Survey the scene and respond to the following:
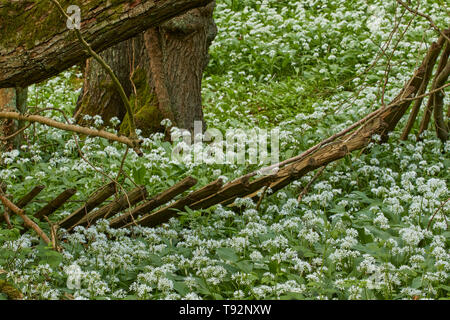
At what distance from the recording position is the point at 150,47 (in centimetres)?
611

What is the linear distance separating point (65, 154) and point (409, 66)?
4.72 meters

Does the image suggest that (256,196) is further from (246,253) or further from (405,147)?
(405,147)

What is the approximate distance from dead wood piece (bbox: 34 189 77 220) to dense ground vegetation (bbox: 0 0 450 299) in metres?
0.09

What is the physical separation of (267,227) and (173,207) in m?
0.65

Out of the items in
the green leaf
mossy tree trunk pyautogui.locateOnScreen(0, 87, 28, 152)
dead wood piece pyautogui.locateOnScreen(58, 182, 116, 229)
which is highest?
mossy tree trunk pyautogui.locateOnScreen(0, 87, 28, 152)

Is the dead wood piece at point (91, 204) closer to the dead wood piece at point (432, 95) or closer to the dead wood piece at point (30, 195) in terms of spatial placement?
the dead wood piece at point (30, 195)

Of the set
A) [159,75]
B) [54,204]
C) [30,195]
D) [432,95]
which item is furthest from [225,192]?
A: [432,95]

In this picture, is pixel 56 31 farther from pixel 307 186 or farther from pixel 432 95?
pixel 432 95

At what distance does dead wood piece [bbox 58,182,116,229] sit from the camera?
394 centimetres

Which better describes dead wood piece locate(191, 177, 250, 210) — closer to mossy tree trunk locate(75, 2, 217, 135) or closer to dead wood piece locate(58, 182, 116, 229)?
dead wood piece locate(58, 182, 116, 229)

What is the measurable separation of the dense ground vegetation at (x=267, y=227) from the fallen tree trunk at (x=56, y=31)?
2.37ft

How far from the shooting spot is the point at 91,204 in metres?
4.00

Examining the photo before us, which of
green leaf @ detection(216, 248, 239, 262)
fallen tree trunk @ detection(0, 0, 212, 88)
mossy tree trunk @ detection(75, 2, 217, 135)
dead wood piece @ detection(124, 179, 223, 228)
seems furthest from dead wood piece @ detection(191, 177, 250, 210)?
mossy tree trunk @ detection(75, 2, 217, 135)
